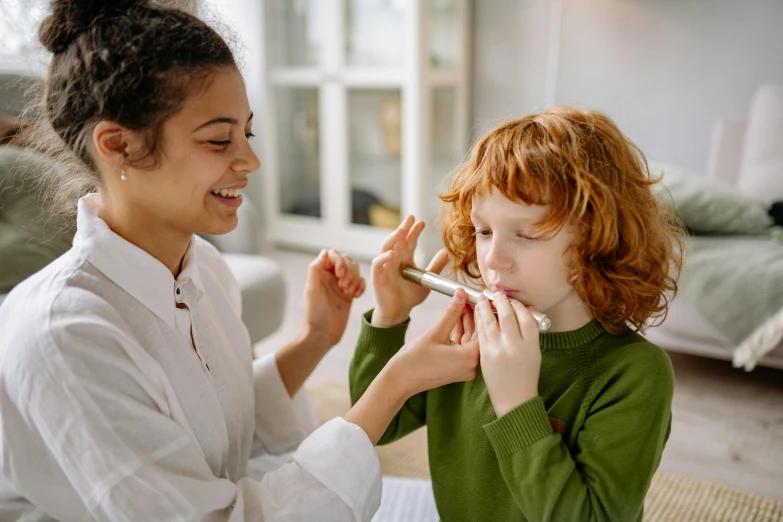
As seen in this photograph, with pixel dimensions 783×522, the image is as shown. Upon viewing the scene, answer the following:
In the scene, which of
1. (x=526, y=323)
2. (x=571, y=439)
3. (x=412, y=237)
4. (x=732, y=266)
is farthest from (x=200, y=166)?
(x=732, y=266)

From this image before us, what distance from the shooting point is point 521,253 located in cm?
81

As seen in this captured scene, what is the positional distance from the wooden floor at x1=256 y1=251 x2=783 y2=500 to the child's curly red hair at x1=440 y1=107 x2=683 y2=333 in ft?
3.58

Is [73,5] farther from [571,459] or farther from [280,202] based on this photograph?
[280,202]

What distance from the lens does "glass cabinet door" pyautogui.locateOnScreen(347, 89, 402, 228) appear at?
341 centimetres

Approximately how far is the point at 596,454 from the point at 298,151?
3260 millimetres

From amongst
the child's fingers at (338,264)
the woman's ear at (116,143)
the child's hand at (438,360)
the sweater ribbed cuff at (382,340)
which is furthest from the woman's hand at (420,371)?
the woman's ear at (116,143)

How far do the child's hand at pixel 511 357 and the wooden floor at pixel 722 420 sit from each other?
1.20 metres

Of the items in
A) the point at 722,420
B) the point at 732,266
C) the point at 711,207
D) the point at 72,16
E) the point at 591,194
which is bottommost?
the point at 722,420

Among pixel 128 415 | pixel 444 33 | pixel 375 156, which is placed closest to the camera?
pixel 128 415

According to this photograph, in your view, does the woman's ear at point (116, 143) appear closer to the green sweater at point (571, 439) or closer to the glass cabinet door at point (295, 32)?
the green sweater at point (571, 439)

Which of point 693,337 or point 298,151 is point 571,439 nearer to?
point 693,337

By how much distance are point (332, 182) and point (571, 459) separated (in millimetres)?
3015

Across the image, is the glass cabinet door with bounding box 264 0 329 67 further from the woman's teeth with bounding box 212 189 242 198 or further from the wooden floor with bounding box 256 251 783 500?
the woman's teeth with bounding box 212 189 242 198

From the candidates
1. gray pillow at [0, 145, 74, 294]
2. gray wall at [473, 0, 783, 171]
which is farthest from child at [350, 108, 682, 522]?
gray wall at [473, 0, 783, 171]
